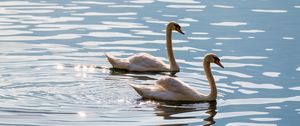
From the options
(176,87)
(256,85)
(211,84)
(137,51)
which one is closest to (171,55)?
(137,51)

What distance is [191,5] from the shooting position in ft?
120

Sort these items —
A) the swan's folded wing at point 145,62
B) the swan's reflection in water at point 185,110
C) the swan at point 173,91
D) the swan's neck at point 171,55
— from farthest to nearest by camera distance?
the swan's neck at point 171,55 → the swan's folded wing at point 145,62 → the swan at point 173,91 → the swan's reflection in water at point 185,110

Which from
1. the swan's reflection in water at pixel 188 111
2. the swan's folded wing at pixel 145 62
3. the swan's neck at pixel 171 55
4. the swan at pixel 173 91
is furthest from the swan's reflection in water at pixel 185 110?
the swan's neck at pixel 171 55

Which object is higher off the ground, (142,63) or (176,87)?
(176,87)

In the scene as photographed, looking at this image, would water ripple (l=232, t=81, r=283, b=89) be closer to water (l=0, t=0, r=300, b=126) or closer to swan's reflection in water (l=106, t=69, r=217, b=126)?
water (l=0, t=0, r=300, b=126)

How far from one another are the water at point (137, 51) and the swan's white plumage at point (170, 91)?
22 centimetres

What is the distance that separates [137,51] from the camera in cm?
2805

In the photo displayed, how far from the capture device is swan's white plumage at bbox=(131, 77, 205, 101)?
72.3ft

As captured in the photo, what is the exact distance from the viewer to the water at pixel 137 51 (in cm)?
2059

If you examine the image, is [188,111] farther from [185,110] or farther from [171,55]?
[171,55]

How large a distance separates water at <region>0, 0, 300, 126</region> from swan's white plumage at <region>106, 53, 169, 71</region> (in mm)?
382

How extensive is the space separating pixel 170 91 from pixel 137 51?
5993 mm

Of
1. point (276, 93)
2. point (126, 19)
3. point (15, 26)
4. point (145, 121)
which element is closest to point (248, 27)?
point (126, 19)

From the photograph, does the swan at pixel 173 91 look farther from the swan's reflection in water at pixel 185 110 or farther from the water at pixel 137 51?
the water at pixel 137 51
